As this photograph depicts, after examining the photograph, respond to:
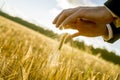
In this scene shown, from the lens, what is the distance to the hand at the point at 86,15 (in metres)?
1.22

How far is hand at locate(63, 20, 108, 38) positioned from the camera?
130 cm

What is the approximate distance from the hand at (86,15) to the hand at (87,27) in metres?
0.04

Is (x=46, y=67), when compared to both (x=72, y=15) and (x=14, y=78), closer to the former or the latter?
(x=14, y=78)

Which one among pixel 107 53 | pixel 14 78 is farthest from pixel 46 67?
pixel 107 53

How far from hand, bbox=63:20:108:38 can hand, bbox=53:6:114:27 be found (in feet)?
0.13

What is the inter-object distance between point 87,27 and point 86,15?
72 millimetres

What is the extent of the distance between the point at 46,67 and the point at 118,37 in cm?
60

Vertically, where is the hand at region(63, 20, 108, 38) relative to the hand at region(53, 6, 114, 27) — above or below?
below

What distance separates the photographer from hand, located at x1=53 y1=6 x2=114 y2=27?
122 centimetres

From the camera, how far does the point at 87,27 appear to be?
4.27 feet

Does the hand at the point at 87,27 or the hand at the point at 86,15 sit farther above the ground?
the hand at the point at 86,15

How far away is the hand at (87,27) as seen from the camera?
1.30 m

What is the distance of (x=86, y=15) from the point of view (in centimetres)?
124

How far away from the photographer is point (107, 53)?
27.1 m
